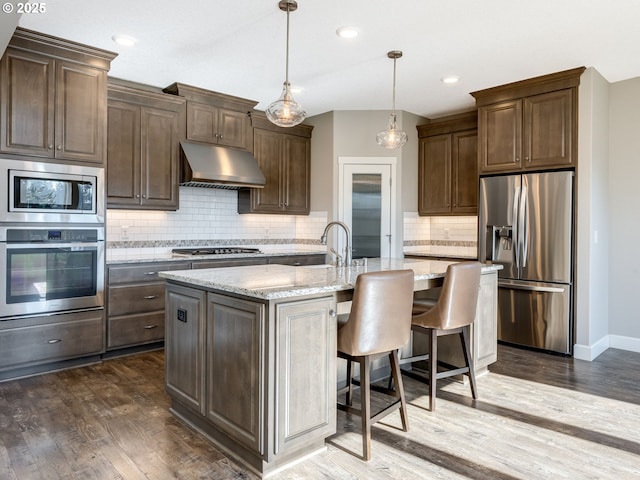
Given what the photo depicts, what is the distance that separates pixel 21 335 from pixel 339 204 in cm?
364

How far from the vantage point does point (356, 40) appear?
365 cm

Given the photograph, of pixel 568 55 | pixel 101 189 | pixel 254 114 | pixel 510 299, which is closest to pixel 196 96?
pixel 254 114

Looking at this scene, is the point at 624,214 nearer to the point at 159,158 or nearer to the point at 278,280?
the point at 278,280

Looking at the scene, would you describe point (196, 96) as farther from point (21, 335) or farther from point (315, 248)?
point (21, 335)

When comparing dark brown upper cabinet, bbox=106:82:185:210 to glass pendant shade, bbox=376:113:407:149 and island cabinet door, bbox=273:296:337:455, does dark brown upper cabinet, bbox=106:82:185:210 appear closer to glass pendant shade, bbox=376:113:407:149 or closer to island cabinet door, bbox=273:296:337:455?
glass pendant shade, bbox=376:113:407:149

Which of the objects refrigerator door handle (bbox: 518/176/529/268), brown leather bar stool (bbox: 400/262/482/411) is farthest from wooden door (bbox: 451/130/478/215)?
brown leather bar stool (bbox: 400/262/482/411)

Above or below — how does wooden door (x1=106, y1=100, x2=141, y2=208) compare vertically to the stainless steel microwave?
above

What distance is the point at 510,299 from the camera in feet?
15.3

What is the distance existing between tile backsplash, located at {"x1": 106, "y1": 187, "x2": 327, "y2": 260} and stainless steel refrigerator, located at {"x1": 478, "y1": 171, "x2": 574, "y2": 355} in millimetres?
2179

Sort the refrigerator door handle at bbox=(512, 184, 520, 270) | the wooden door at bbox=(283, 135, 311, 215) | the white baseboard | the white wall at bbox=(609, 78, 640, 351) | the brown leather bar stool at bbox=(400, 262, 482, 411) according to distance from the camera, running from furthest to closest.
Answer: the wooden door at bbox=(283, 135, 311, 215) < the refrigerator door handle at bbox=(512, 184, 520, 270) < the white wall at bbox=(609, 78, 640, 351) < the white baseboard < the brown leather bar stool at bbox=(400, 262, 482, 411)

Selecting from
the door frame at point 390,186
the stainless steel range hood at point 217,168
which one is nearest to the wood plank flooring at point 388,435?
the stainless steel range hood at point 217,168

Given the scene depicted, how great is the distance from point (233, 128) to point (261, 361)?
382 centimetres

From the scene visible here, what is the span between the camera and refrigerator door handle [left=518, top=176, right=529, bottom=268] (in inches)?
179

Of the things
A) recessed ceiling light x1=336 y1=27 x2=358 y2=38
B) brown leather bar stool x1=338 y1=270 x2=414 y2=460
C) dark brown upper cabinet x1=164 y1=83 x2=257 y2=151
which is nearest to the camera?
brown leather bar stool x1=338 y1=270 x2=414 y2=460
